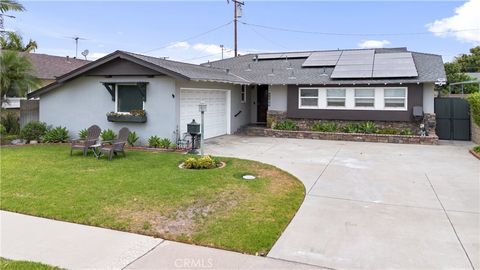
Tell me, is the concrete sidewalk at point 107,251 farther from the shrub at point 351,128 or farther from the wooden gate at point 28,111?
the shrub at point 351,128

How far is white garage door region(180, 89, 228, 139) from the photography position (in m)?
13.0

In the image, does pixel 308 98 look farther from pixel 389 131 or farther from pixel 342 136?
pixel 389 131

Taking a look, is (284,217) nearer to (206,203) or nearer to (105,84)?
(206,203)

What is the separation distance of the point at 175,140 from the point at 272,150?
3469 millimetres

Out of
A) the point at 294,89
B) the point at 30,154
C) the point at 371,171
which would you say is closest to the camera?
the point at 371,171

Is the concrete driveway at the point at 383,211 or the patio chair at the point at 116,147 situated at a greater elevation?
the patio chair at the point at 116,147

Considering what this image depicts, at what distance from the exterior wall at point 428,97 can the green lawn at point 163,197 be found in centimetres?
941

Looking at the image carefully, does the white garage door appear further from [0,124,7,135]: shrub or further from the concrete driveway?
[0,124,7,135]: shrub

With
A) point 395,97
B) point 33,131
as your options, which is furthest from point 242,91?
point 33,131

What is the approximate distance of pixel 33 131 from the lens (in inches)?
524

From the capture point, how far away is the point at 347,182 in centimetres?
774

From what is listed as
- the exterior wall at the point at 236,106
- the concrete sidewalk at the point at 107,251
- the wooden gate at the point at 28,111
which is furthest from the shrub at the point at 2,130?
the concrete sidewalk at the point at 107,251

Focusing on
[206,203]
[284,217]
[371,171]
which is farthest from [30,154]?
[371,171]

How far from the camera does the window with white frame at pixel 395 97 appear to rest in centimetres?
1503
